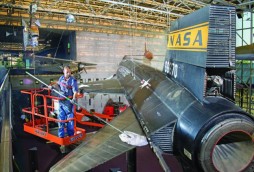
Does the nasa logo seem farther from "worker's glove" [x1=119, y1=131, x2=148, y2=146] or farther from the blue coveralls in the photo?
the blue coveralls

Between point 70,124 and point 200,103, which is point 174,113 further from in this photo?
point 70,124

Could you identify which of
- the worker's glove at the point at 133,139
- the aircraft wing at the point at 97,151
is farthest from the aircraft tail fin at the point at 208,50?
the aircraft wing at the point at 97,151

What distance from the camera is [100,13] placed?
11.5 metres

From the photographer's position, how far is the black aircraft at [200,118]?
293 cm

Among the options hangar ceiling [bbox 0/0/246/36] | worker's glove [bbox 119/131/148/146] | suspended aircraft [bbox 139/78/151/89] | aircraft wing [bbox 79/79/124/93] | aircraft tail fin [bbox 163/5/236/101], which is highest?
hangar ceiling [bbox 0/0/246/36]

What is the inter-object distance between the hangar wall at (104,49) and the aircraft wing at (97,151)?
7386mm

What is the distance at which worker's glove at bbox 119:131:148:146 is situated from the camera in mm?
3553

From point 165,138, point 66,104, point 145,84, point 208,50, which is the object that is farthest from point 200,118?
point 66,104

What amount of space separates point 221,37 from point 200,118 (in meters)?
1.11

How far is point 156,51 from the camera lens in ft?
45.1

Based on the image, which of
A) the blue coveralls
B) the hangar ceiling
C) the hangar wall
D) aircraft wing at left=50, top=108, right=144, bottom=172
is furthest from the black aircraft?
the hangar wall

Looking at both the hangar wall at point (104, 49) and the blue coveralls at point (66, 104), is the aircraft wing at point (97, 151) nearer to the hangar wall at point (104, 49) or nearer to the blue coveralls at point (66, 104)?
the blue coveralls at point (66, 104)

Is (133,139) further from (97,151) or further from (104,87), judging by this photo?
(104,87)

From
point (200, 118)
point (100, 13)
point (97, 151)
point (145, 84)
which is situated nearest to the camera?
point (200, 118)
